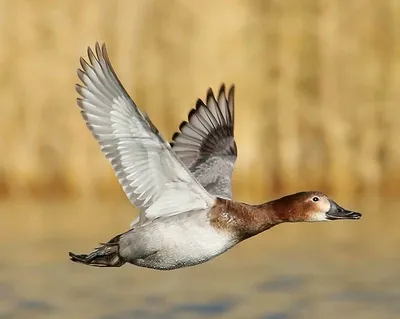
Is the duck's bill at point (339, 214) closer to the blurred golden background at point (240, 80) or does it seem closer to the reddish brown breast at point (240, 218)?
the reddish brown breast at point (240, 218)

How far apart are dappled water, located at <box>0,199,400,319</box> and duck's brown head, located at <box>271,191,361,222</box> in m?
2.86

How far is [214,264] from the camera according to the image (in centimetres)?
1204

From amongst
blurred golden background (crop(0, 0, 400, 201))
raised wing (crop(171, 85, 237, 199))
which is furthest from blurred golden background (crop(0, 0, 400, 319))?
raised wing (crop(171, 85, 237, 199))

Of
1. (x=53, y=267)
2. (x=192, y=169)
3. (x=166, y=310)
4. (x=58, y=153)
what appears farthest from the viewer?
(x=58, y=153)

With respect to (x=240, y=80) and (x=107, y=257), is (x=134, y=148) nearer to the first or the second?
(x=107, y=257)

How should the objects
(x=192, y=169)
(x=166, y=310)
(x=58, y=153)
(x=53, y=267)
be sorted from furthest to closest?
(x=58, y=153)
(x=53, y=267)
(x=166, y=310)
(x=192, y=169)

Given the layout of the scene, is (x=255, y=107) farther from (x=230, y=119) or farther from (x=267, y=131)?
(x=230, y=119)

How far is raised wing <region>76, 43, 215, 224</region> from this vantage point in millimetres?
6766

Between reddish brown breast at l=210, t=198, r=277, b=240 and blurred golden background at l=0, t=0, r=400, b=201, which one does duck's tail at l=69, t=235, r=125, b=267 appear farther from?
blurred golden background at l=0, t=0, r=400, b=201

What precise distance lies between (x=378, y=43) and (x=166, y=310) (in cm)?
405

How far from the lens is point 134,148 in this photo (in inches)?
269

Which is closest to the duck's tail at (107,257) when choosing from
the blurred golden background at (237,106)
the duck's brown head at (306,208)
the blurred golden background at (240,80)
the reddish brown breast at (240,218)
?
the reddish brown breast at (240,218)

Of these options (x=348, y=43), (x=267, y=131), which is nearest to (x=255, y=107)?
(x=267, y=131)

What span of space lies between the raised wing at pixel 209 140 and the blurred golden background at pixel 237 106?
3.66 meters
